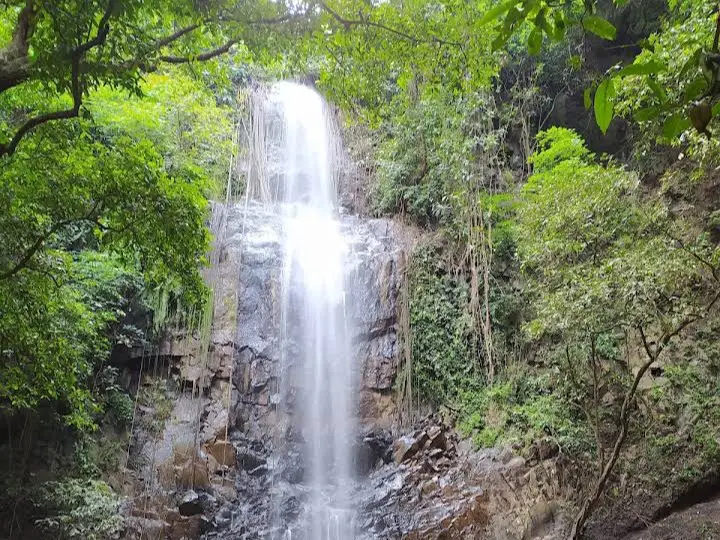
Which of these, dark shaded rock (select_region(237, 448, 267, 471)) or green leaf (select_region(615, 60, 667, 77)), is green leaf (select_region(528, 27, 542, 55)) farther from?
dark shaded rock (select_region(237, 448, 267, 471))

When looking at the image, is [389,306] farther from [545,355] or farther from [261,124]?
[261,124]

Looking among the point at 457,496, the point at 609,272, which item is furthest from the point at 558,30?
the point at 457,496

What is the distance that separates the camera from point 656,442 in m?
7.96

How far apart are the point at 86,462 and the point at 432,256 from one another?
8.00 metres

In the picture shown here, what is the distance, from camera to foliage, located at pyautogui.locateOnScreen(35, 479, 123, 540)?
7.02 meters

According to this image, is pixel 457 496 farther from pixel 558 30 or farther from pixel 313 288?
pixel 558 30

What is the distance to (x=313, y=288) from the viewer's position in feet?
41.4

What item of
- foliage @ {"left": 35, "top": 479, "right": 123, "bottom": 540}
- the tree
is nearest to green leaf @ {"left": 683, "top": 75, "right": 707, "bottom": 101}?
the tree

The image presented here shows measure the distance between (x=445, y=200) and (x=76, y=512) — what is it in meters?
9.36

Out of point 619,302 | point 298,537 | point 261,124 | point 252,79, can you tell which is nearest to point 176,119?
point 261,124

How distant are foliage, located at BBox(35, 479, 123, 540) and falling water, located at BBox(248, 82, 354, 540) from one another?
2716 millimetres

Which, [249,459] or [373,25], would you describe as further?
[249,459]

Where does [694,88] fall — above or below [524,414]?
below

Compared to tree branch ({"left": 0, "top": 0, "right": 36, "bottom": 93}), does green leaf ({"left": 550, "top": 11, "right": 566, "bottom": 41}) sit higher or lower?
lower
